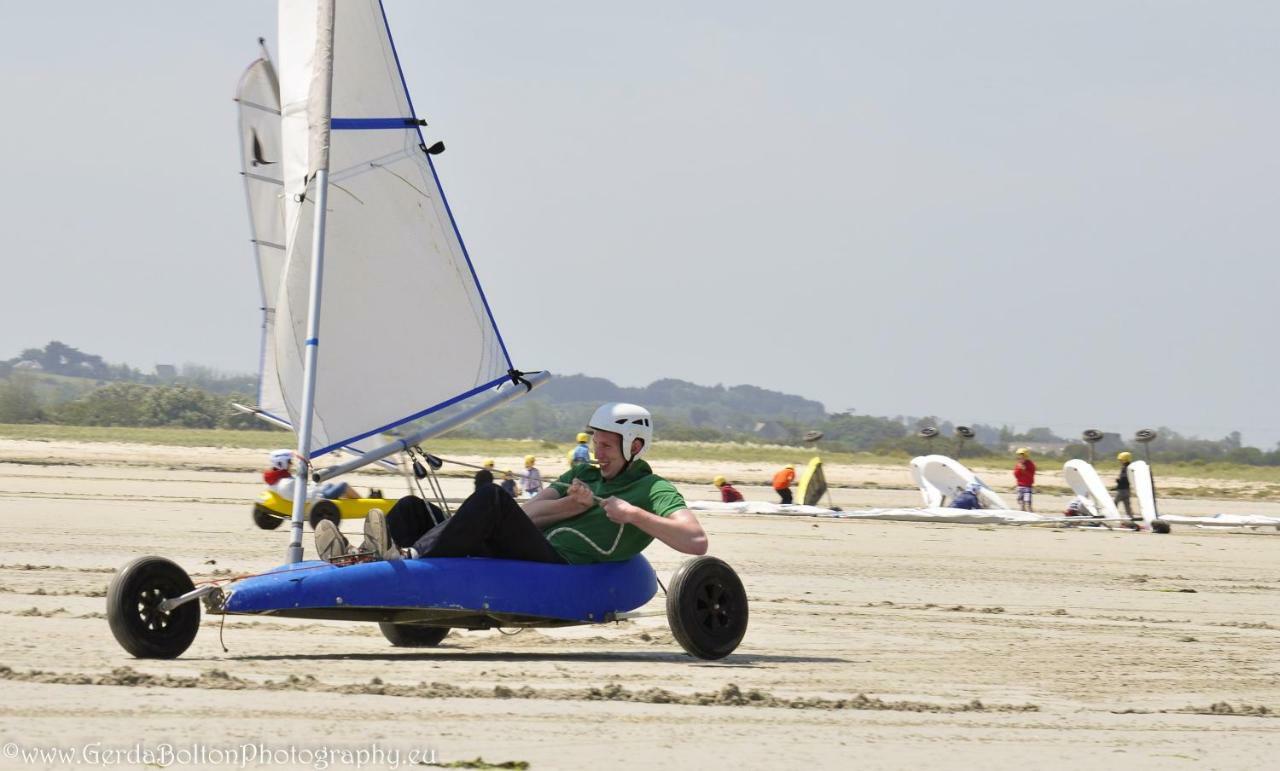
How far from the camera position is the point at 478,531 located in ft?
30.3

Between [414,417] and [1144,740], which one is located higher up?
[414,417]

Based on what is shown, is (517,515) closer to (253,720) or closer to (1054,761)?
(253,720)

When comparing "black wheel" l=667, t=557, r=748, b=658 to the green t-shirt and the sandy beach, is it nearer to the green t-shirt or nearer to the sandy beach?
the sandy beach

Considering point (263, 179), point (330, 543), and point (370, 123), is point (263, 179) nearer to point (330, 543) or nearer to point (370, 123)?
point (370, 123)

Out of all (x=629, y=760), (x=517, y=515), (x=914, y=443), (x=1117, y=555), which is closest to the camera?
(x=629, y=760)

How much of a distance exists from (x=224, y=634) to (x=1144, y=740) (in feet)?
18.0

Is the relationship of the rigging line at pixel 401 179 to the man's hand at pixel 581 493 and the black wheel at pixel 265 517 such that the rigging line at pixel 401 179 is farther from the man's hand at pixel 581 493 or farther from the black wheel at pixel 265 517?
the black wheel at pixel 265 517

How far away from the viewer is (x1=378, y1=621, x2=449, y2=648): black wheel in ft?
33.2

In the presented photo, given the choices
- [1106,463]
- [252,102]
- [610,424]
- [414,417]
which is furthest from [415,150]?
[1106,463]

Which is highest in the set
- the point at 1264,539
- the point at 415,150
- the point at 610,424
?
the point at 415,150

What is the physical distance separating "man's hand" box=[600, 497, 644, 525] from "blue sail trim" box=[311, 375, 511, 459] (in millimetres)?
2451

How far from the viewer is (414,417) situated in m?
11.7

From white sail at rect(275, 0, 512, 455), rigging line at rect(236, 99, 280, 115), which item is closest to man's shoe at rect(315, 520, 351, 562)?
white sail at rect(275, 0, 512, 455)

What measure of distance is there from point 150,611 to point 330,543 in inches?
41.3
